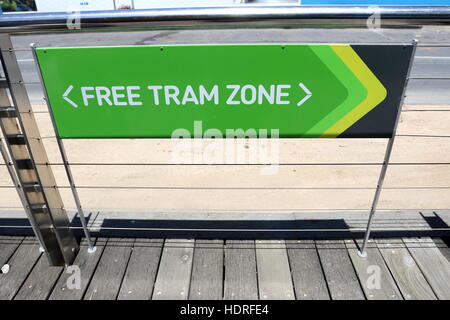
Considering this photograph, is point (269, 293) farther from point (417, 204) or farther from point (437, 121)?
point (437, 121)

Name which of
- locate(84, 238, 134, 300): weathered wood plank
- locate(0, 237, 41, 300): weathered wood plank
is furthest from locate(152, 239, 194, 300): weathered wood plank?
locate(0, 237, 41, 300): weathered wood plank

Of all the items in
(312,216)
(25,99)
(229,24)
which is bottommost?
(312,216)

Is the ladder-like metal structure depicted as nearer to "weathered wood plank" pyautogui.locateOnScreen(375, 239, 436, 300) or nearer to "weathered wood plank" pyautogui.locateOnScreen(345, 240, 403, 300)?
"weathered wood plank" pyautogui.locateOnScreen(345, 240, 403, 300)

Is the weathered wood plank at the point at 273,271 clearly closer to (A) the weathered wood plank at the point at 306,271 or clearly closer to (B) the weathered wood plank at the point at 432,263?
(A) the weathered wood plank at the point at 306,271

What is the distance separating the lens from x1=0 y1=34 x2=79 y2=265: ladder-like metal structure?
5.40 ft

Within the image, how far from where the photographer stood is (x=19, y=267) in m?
2.16

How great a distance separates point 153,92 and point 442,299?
196 cm

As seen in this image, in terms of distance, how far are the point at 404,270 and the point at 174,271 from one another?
143cm

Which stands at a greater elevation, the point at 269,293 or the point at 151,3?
the point at 269,293

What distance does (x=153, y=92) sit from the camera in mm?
1656

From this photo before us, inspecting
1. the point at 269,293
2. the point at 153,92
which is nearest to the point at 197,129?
the point at 153,92

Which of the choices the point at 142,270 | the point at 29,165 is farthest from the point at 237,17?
the point at 142,270

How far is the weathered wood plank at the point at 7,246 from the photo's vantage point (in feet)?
7.32
